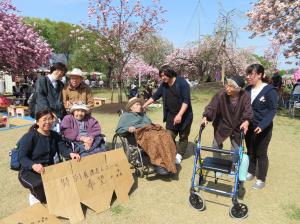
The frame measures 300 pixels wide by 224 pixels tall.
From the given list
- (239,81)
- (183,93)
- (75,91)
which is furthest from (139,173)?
(239,81)

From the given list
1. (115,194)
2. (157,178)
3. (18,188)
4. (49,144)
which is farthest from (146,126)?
(18,188)

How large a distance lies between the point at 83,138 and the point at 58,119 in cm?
67

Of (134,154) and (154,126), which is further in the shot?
(154,126)

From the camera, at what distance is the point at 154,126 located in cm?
492

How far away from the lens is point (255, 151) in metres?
4.59

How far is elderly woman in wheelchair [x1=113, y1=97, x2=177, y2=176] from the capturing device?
4520mm

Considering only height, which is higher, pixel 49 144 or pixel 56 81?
pixel 56 81

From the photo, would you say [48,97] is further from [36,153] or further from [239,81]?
[239,81]

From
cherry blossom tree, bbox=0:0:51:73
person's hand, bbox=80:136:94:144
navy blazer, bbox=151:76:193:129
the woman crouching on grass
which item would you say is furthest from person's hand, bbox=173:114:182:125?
cherry blossom tree, bbox=0:0:51:73

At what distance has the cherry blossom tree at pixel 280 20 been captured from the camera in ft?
37.9

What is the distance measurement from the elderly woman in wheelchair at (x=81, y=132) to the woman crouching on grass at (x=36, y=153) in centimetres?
50

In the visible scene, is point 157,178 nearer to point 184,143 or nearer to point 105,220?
point 184,143

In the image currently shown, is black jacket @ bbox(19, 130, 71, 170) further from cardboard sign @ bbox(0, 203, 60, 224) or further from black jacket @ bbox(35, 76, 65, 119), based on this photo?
black jacket @ bbox(35, 76, 65, 119)

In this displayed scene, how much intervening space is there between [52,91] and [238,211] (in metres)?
3.22
